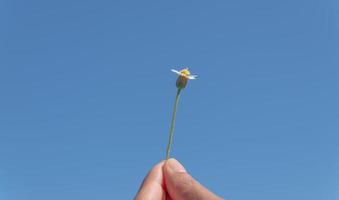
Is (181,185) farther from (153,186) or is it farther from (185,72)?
(185,72)

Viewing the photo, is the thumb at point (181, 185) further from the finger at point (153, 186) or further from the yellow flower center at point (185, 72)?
the yellow flower center at point (185, 72)

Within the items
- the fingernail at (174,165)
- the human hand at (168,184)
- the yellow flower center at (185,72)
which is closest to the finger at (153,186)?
the human hand at (168,184)

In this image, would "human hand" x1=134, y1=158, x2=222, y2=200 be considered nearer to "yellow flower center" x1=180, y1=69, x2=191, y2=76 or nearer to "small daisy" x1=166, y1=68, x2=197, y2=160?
"small daisy" x1=166, y1=68, x2=197, y2=160

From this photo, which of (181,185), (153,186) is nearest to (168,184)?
(153,186)

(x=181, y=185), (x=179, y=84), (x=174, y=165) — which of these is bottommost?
(x=181, y=185)

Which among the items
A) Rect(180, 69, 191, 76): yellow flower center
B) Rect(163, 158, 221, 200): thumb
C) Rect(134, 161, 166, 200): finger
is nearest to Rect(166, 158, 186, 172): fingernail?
Rect(163, 158, 221, 200): thumb
